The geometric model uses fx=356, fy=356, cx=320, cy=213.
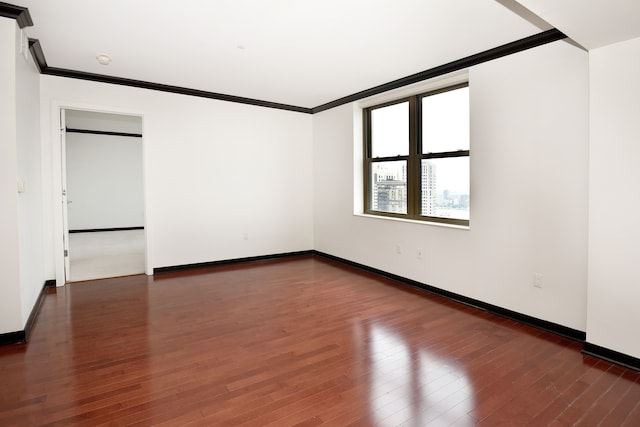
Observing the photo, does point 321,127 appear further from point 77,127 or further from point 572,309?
point 77,127

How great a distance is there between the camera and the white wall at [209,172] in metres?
4.56

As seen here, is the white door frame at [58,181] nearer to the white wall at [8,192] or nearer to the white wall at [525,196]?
the white wall at [8,192]

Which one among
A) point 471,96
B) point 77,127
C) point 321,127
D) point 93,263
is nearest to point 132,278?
point 93,263

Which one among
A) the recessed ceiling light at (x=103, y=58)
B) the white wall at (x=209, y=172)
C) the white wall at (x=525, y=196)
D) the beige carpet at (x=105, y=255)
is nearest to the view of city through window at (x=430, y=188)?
the white wall at (x=525, y=196)

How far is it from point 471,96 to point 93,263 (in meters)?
5.99

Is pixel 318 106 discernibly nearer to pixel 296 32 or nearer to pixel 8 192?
pixel 296 32

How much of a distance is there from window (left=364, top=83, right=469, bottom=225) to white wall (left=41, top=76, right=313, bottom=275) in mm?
1463

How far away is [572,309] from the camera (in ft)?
9.95

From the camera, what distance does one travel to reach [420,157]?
4598 millimetres

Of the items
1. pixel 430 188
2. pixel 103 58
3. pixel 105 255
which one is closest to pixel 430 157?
pixel 430 188

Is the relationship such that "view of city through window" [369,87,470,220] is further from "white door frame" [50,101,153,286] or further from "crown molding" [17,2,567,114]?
"white door frame" [50,101,153,286]

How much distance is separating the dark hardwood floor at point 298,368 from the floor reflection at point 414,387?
1cm

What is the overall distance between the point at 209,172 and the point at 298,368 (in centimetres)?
375

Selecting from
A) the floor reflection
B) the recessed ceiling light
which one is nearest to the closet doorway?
the recessed ceiling light
